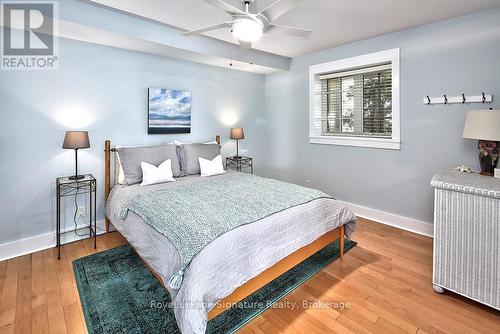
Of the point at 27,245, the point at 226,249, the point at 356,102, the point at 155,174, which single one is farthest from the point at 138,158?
A: the point at 356,102

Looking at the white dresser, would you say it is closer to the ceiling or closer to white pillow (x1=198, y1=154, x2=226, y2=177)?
the ceiling

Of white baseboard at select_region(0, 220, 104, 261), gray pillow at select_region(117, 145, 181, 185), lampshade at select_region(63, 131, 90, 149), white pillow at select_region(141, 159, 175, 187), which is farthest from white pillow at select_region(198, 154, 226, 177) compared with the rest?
white baseboard at select_region(0, 220, 104, 261)

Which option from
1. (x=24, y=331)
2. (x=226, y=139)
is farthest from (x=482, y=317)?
(x=226, y=139)

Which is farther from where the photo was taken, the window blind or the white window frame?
the window blind

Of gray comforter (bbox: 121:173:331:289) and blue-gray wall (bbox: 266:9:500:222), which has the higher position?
blue-gray wall (bbox: 266:9:500:222)

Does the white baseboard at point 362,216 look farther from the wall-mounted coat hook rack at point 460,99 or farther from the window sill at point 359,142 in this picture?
the wall-mounted coat hook rack at point 460,99

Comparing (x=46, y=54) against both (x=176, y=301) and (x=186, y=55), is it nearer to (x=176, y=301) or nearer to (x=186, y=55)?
(x=186, y=55)

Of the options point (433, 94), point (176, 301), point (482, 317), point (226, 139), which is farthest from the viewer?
point (226, 139)

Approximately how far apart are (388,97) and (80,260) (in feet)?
13.4

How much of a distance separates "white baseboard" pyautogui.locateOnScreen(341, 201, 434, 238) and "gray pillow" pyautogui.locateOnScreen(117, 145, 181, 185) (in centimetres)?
270

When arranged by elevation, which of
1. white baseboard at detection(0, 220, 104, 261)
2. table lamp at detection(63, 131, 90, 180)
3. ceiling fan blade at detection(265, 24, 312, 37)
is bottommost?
white baseboard at detection(0, 220, 104, 261)

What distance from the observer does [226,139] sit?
180 inches

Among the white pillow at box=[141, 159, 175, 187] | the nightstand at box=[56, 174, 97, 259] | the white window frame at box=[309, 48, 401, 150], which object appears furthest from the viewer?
the white window frame at box=[309, 48, 401, 150]

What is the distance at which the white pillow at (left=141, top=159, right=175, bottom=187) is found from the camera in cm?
309
